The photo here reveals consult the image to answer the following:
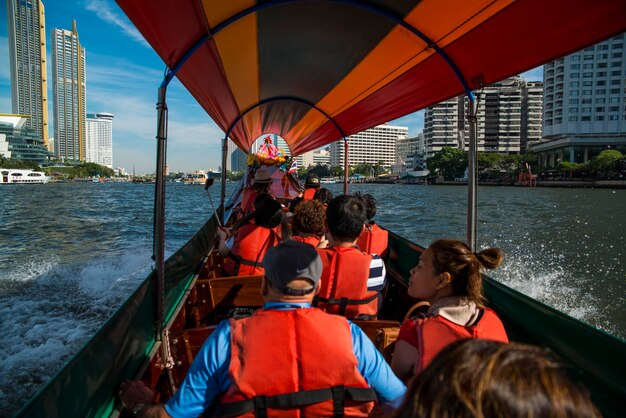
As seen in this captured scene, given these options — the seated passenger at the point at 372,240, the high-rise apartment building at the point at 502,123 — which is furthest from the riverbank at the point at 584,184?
the seated passenger at the point at 372,240

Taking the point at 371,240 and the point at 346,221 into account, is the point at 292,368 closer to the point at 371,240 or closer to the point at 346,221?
the point at 346,221

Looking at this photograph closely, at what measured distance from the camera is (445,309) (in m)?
1.83

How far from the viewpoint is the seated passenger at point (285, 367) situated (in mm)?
1340

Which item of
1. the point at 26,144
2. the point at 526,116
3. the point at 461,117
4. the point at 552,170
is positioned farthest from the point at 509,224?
the point at 26,144

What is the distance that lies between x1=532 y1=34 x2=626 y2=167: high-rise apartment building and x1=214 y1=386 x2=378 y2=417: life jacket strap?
97358 millimetres

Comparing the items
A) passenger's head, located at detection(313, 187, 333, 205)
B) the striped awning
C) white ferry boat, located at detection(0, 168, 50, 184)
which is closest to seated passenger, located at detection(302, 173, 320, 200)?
passenger's head, located at detection(313, 187, 333, 205)

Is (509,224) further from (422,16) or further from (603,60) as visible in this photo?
(603,60)

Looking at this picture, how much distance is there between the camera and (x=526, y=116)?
119812 mm

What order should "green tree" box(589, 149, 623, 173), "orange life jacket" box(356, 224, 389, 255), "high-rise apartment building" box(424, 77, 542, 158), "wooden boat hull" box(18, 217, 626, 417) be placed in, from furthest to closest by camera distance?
"high-rise apartment building" box(424, 77, 542, 158)
"green tree" box(589, 149, 623, 173)
"orange life jacket" box(356, 224, 389, 255)
"wooden boat hull" box(18, 217, 626, 417)

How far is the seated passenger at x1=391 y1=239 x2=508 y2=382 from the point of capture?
5.64 ft

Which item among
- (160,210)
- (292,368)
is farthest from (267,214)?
(292,368)

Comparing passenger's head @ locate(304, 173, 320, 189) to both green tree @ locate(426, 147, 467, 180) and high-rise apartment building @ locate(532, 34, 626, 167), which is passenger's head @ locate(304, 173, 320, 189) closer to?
green tree @ locate(426, 147, 467, 180)

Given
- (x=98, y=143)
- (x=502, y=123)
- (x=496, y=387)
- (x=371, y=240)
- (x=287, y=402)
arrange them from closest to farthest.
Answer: (x=496, y=387) < (x=287, y=402) < (x=371, y=240) < (x=502, y=123) < (x=98, y=143)

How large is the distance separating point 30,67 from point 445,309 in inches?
6841
